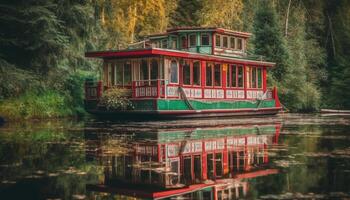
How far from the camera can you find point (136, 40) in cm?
4041

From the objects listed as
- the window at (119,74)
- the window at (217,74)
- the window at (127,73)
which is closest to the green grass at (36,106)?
the window at (119,74)

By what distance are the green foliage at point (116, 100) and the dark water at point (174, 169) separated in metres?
9.34

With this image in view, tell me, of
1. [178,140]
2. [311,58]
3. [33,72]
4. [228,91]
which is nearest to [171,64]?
[228,91]

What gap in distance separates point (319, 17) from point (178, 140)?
1480 inches

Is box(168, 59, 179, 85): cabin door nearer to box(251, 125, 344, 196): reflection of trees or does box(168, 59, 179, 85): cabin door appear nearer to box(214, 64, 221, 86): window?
box(214, 64, 221, 86): window

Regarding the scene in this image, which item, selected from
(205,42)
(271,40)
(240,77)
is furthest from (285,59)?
(205,42)

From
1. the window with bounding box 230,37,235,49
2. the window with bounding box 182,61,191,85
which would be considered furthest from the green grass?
the window with bounding box 230,37,235,49

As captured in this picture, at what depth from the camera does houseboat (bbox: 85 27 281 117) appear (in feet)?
70.8

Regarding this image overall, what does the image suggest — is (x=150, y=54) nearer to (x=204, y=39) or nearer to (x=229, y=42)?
Result: (x=204, y=39)

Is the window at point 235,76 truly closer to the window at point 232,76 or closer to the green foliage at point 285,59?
the window at point 232,76

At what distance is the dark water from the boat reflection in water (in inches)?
0.4

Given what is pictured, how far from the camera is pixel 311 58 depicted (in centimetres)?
4219

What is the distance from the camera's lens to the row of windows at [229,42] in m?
27.2

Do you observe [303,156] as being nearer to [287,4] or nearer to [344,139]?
[344,139]
